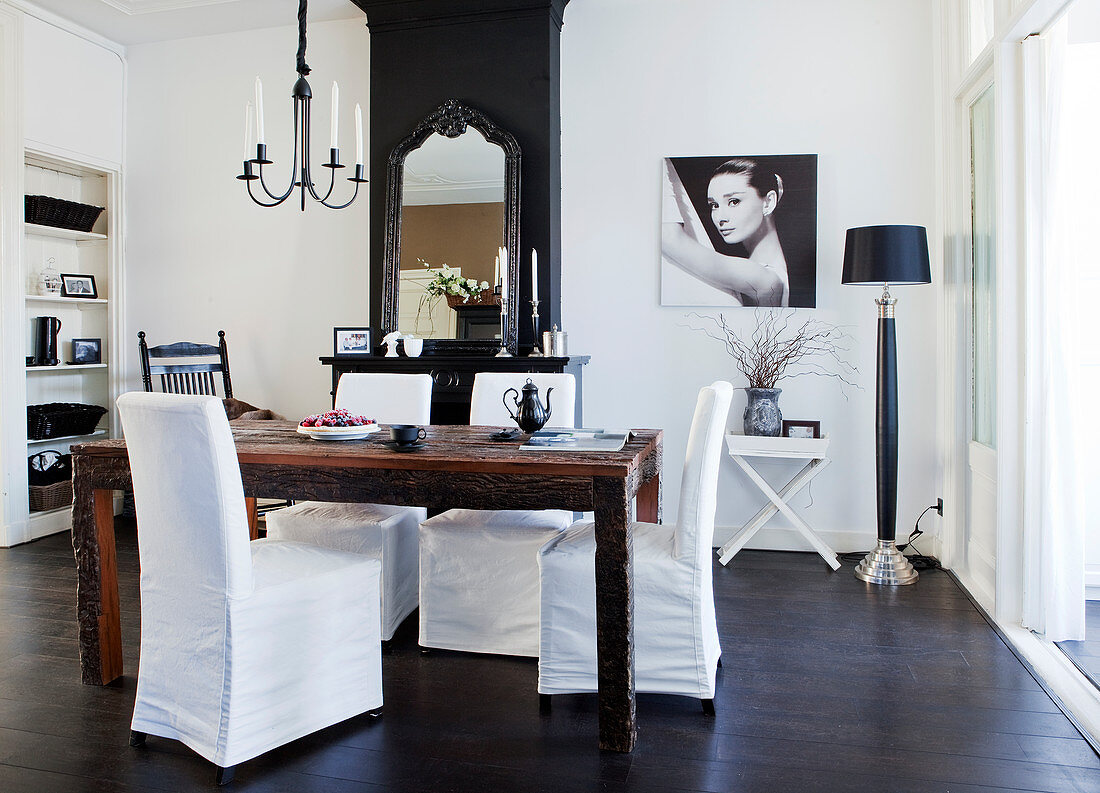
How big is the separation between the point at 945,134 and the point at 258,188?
12.4 feet

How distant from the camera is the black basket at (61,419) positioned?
4516mm

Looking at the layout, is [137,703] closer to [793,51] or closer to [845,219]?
[845,219]

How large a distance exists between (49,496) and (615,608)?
3768 mm

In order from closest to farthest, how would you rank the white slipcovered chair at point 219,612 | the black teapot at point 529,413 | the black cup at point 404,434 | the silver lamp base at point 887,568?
the white slipcovered chair at point 219,612
the black cup at point 404,434
the black teapot at point 529,413
the silver lamp base at point 887,568

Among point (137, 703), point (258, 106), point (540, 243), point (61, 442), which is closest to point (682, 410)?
point (540, 243)

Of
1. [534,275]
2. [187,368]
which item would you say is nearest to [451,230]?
[534,275]

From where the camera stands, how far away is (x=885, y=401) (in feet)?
12.2

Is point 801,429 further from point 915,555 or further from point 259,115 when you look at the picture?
point 259,115

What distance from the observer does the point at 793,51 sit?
13.7 feet

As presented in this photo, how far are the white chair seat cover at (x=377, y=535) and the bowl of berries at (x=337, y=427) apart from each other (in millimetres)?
358

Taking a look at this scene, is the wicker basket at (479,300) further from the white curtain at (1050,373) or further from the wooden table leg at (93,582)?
the white curtain at (1050,373)

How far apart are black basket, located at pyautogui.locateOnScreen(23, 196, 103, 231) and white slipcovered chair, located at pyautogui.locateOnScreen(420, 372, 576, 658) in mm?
3181

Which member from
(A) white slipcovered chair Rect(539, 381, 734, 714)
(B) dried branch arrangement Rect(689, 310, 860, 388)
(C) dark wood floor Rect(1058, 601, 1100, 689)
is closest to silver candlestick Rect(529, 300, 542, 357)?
(B) dried branch arrangement Rect(689, 310, 860, 388)

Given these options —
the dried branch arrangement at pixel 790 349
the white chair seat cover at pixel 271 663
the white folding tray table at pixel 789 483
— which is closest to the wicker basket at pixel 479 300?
the dried branch arrangement at pixel 790 349
